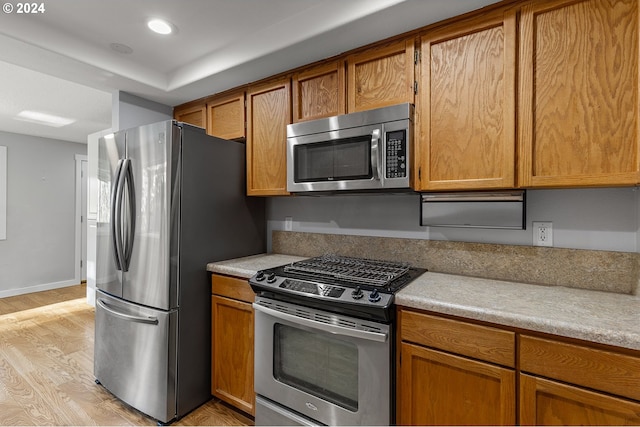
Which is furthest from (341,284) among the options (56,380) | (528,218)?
(56,380)

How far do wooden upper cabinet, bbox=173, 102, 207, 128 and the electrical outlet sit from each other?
8.02 ft

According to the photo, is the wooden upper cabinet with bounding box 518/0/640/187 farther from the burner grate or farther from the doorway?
the doorway

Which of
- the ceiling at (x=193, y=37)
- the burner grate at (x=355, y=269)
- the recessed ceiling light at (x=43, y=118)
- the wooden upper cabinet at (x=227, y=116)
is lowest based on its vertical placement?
the burner grate at (x=355, y=269)

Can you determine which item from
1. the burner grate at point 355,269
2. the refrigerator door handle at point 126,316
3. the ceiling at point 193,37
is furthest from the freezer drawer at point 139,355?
the ceiling at point 193,37

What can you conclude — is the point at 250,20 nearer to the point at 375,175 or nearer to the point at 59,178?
the point at 375,175

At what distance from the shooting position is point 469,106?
156 cm

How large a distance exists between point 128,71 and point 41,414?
2.33 metres

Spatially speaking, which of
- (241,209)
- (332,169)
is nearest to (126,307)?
(241,209)

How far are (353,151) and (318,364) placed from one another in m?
1.16

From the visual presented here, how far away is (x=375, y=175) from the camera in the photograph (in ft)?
5.69

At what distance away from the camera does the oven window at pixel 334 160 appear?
179 centimetres

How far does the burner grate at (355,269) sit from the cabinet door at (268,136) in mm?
578

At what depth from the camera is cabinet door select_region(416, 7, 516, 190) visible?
1.47 meters

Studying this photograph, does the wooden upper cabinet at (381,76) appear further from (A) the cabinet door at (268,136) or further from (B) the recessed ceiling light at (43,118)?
(B) the recessed ceiling light at (43,118)
